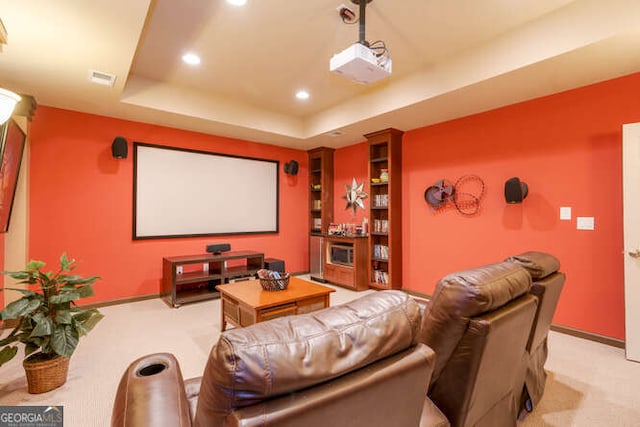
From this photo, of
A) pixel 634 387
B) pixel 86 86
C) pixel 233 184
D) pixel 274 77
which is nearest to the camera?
pixel 634 387

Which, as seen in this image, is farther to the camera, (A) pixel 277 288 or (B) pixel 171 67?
(B) pixel 171 67

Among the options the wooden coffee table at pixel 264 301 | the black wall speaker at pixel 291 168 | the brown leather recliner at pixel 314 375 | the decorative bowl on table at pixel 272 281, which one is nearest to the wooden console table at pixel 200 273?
the wooden coffee table at pixel 264 301

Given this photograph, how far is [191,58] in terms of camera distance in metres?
3.29

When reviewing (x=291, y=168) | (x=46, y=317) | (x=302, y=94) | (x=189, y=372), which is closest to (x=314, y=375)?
(x=189, y=372)

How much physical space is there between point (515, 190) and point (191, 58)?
12.4 ft

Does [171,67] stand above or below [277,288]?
above

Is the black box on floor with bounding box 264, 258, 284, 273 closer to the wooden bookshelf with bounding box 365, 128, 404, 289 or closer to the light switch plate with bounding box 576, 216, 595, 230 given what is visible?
the wooden bookshelf with bounding box 365, 128, 404, 289

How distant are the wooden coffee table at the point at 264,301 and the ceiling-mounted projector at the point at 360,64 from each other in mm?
1902

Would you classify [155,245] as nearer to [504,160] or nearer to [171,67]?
[171,67]

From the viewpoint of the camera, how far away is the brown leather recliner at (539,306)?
1.68 m

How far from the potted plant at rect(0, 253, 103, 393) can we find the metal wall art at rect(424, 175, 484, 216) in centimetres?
397

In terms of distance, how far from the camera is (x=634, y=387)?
7.34 ft

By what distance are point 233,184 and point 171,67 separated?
2.04 m

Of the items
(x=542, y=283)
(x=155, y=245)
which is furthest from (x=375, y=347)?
(x=155, y=245)
